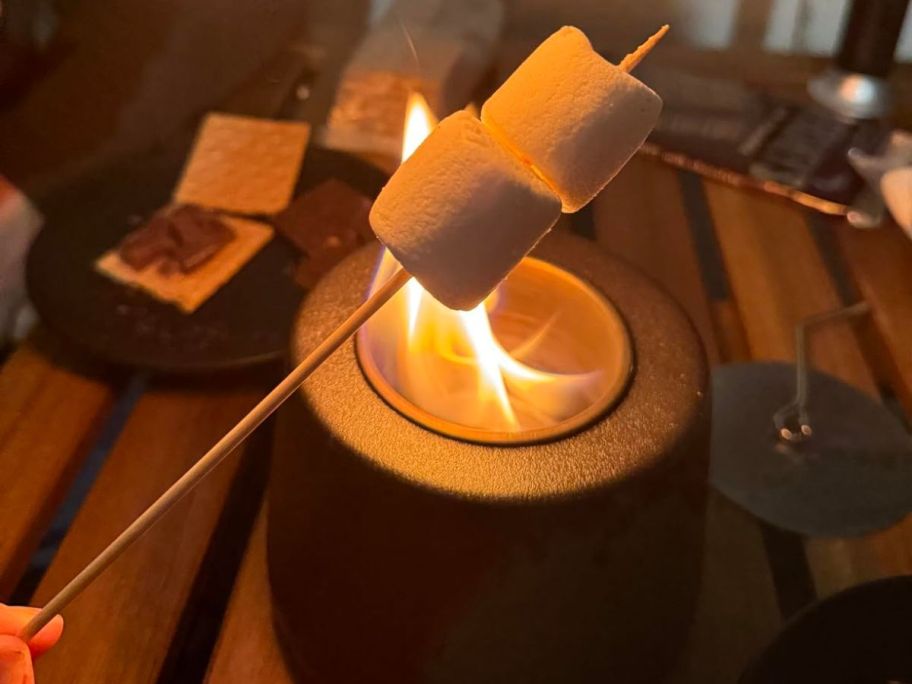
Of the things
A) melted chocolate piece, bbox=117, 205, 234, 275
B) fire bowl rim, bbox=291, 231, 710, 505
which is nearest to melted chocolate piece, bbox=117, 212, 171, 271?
melted chocolate piece, bbox=117, 205, 234, 275

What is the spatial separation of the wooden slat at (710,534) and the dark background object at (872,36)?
31 centimetres

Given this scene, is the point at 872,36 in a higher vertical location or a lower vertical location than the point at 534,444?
lower

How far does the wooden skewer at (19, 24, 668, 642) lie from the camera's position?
364mm

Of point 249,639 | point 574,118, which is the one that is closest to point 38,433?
point 249,639

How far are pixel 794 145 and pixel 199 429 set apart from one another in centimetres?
66

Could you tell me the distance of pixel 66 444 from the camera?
66 cm

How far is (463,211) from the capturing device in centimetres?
37

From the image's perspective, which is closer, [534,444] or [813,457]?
[534,444]

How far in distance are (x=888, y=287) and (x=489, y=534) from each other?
1.75 feet

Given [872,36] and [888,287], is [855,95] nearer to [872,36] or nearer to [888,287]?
[872,36]

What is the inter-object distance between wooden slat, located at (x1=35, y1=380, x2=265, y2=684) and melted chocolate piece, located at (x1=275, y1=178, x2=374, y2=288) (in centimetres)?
13

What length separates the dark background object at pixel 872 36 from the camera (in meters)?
1.00

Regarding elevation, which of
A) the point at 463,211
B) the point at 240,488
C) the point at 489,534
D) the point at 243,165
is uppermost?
the point at 463,211

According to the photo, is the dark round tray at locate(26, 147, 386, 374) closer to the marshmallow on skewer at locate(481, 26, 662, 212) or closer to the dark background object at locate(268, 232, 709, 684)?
the dark background object at locate(268, 232, 709, 684)
